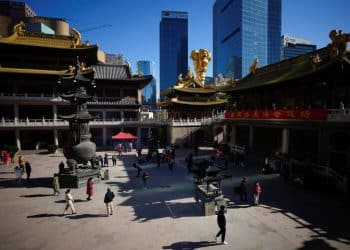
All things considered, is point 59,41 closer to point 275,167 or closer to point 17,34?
point 17,34

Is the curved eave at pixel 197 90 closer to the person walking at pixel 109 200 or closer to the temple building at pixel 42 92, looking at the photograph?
the temple building at pixel 42 92

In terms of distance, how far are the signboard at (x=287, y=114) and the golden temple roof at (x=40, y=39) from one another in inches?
1061

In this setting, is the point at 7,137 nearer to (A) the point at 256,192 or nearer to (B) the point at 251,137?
(B) the point at 251,137

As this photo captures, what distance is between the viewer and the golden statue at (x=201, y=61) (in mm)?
51531

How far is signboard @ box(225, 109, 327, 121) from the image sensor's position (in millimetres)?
18166

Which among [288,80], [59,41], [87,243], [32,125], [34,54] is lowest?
[87,243]

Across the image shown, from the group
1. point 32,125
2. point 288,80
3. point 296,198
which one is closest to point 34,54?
point 32,125

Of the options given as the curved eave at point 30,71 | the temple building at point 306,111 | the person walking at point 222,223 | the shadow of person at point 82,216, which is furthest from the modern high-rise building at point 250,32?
the person walking at point 222,223

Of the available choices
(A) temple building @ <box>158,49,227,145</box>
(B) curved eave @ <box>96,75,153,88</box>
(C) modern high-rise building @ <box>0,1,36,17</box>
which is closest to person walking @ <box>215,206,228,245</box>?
(A) temple building @ <box>158,49,227,145</box>

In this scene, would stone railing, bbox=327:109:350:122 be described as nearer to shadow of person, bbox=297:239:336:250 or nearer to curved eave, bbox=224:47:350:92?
curved eave, bbox=224:47:350:92

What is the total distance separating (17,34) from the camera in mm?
35375

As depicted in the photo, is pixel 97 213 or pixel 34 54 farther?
pixel 34 54

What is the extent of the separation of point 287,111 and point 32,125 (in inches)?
1249

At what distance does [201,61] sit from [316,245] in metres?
45.9
